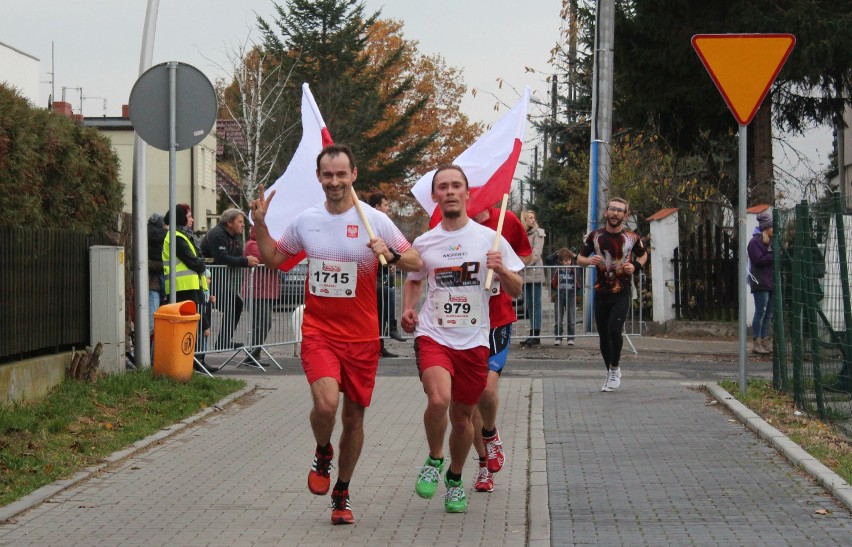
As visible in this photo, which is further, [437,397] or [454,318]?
[454,318]

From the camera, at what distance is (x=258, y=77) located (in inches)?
2048

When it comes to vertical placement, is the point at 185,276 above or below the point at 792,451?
above

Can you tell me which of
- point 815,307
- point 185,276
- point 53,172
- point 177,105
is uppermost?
point 177,105

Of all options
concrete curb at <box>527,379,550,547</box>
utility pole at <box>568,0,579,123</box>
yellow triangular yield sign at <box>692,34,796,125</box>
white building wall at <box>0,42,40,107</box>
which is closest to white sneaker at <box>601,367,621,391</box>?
concrete curb at <box>527,379,550,547</box>

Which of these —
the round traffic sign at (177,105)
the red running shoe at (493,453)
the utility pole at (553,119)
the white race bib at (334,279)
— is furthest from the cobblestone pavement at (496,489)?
the utility pole at (553,119)

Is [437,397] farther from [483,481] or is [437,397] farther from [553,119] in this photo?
[553,119]

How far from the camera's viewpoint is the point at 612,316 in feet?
43.5

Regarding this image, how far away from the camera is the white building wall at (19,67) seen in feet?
122

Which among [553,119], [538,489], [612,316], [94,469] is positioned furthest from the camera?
[553,119]

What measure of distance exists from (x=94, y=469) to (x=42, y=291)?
3.30m

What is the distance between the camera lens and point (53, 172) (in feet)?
40.3

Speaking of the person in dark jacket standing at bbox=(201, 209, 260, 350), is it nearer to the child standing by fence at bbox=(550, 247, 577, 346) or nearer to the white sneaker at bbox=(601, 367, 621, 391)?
the white sneaker at bbox=(601, 367, 621, 391)

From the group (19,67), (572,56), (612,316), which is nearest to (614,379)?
(612,316)

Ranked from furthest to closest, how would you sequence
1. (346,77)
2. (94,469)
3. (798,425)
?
1. (346,77)
2. (798,425)
3. (94,469)
